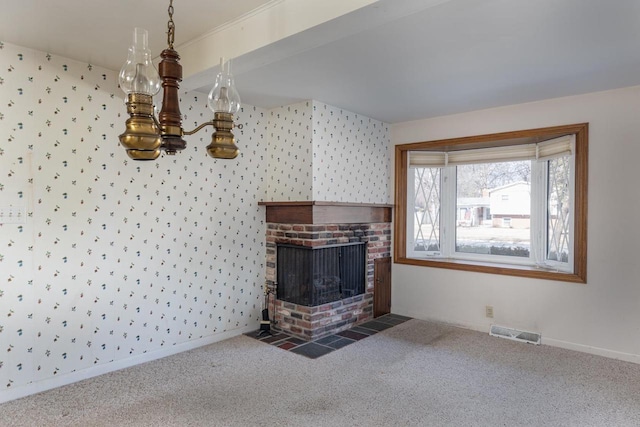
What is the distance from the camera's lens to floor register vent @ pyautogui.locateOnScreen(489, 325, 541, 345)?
152 inches

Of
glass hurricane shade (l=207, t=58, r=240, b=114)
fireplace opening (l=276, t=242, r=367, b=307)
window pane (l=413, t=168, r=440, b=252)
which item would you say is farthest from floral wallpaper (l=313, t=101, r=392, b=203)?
glass hurricane shade (l=207, t=58, r=240, b=114)

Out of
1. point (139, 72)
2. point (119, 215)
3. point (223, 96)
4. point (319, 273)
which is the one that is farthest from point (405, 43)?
point (119, 215)

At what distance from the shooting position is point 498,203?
4.51 metres

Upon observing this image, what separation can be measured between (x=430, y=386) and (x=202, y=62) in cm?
283

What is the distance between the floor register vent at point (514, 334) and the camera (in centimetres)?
385

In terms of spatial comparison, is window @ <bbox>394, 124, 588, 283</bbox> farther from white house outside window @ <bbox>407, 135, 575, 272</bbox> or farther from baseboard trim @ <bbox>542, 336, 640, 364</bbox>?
baseboard trim @ <bbox>542, 336, 640, 364</bbox>

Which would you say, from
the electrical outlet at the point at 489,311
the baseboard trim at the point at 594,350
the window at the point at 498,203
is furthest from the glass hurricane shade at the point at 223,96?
the baseboard trim at the point at 594,350

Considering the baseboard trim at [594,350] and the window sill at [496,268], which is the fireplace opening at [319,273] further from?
the baseboard trim at [594,350]

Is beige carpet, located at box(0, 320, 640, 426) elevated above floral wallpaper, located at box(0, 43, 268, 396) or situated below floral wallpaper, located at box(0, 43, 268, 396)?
below

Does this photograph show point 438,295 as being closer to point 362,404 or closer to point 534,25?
point 362,404

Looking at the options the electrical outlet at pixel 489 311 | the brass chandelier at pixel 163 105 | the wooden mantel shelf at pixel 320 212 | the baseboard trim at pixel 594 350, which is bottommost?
the baseboard trim at pixel 594 350

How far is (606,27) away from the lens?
2.30m

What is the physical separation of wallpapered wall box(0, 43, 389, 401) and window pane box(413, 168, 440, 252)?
100 cm

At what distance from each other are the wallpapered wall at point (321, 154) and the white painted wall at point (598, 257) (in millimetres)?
1275
